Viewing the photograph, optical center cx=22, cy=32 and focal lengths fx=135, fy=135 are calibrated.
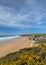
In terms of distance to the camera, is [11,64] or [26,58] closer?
[11,64]

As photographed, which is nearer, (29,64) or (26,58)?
(29,64)

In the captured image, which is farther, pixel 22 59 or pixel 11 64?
pixel 22 59

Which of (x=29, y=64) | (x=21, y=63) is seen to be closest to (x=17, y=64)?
(x=21, y=63)

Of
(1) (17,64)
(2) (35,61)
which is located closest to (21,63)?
(1) (17,64)

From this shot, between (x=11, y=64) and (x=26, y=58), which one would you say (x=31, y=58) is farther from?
(x=11, y=64)

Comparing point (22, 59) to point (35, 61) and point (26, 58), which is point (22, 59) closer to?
point (26, 58)

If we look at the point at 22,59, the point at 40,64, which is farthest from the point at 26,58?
the point at 40,64

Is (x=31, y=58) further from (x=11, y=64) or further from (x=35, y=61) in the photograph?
(x=11, y=64)
